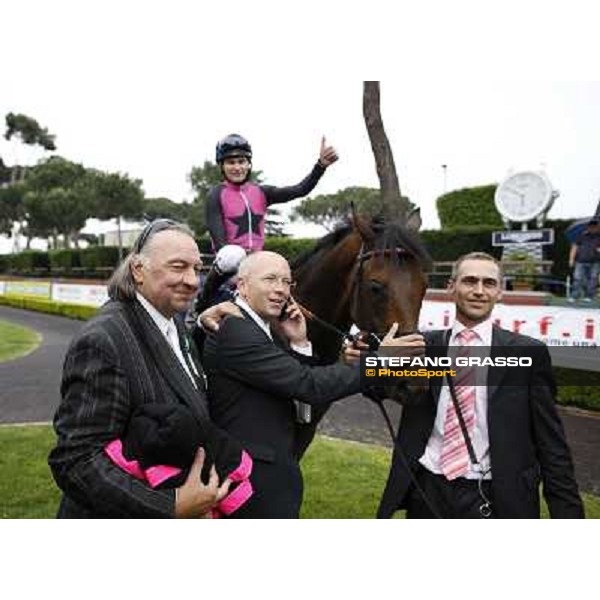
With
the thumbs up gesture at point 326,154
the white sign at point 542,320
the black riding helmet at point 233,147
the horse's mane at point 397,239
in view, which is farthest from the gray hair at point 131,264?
the white sign at point 542,320

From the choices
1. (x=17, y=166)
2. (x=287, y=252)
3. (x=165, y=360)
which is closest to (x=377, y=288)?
(x=165, y=360)

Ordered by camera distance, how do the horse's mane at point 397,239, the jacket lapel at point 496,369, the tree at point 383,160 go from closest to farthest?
the jacket lapel at point 496,369, the horse's mane at point 397,239, the tree at point 383,160

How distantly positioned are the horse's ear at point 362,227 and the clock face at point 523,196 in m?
2.76

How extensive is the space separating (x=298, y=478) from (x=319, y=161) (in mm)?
2093

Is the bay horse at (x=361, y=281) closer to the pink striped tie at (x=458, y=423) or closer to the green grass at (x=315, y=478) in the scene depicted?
the pink striped tie at (x=458, y=423)

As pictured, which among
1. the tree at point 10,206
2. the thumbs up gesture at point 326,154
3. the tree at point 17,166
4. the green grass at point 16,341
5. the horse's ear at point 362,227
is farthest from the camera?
the green grass at point 16,341

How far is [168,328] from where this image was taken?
6.11 feet

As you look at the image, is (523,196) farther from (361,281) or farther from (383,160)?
(361,281)

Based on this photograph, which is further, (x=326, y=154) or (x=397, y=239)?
(x=326, y=154)

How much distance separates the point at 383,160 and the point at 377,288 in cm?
171

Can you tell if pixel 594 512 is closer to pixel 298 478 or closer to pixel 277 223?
pixel 298 478

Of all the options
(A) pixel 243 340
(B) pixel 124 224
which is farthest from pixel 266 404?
(B) pixel 124 224

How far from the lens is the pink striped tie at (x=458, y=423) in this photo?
207 centimetres

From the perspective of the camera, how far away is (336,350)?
3188 mm
